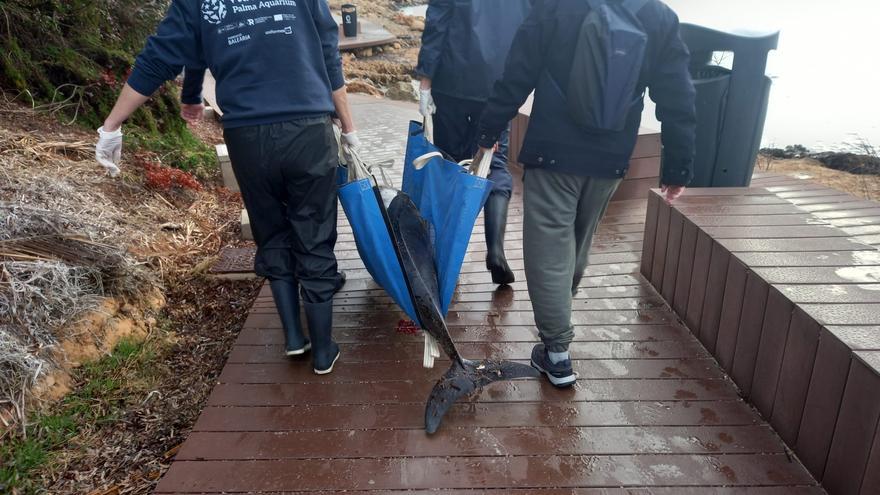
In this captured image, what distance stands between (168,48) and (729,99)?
2.85 m

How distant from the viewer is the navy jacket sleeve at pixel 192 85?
98.6 inches

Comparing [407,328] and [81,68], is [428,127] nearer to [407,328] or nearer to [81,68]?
[407,328]

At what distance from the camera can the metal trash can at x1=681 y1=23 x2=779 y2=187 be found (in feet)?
10.9

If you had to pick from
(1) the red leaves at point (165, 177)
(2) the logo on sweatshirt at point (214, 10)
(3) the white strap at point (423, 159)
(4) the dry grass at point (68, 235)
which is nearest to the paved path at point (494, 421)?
(4) the dry grass at point (68, 235)

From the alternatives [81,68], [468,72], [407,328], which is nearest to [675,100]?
[468,72]

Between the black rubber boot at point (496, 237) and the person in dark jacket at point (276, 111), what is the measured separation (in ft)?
3.22

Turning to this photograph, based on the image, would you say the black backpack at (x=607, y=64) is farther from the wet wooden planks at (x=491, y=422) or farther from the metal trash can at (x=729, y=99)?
the metal trash can at (x=729, y=99)

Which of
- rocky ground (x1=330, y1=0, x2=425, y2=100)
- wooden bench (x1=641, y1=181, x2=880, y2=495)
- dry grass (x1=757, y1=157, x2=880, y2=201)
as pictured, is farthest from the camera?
rocky ground (x1=330, y1=0, x2=425, y2=100)

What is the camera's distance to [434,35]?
10.2 ft

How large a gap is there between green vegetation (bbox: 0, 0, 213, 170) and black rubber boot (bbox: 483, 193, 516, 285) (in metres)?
2.83

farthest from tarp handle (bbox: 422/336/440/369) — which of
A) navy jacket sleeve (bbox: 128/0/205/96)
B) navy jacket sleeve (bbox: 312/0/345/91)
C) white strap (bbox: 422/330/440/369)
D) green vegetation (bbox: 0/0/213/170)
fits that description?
green vegetation (bbox: 0/0/213/170)

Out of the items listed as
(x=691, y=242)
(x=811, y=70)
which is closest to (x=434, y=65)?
(x=691, y=242)

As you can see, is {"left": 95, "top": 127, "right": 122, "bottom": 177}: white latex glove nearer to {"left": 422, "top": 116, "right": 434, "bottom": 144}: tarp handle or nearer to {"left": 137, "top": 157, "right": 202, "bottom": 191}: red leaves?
{"left": 422, "top": 116, "right": 434, "bottom": 144}: tarp handle

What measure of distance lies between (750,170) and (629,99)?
1.78 m
